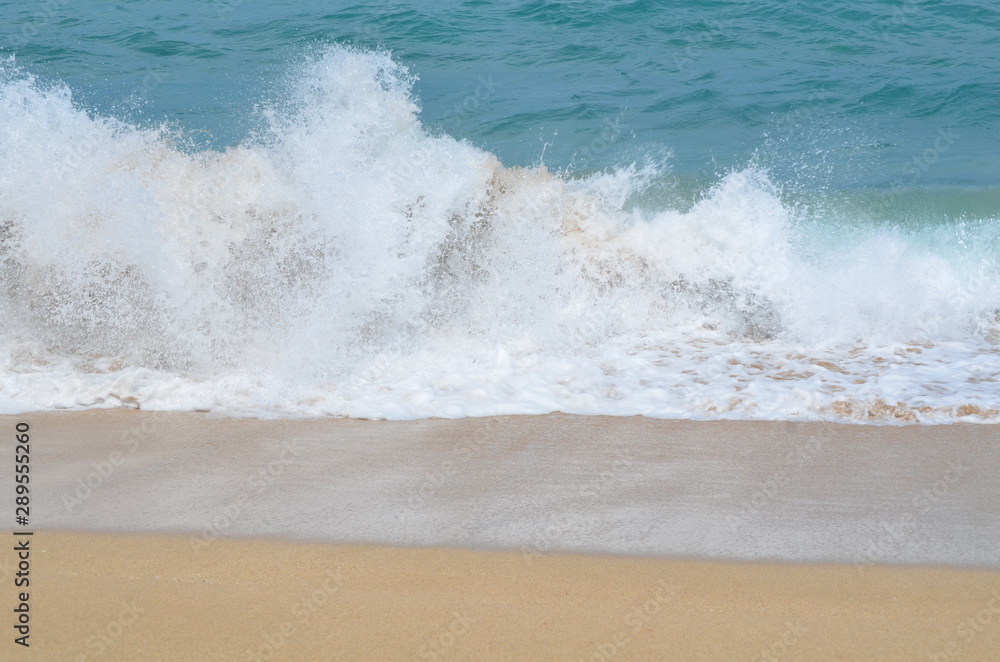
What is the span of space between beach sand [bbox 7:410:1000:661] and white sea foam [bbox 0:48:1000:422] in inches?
16.8

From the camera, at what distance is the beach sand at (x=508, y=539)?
7.64 feet

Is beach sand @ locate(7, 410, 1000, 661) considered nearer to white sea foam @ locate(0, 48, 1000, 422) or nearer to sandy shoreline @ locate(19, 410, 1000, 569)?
sandy shoreline @ locate(19, 410, 1000, 569)

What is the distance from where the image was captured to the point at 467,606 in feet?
8.10

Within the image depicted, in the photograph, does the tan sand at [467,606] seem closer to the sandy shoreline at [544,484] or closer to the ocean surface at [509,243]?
the sandy shoreline at [544,484]

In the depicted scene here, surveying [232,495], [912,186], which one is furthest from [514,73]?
[232,495]

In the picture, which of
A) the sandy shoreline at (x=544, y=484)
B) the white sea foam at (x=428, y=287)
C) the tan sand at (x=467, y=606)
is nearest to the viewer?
the tan sand at (x=467, y=606)

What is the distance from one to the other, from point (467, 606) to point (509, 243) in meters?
3.74

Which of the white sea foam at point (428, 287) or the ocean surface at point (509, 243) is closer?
the white sea foam at point (428, 287)

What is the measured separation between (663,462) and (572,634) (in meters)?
1.33

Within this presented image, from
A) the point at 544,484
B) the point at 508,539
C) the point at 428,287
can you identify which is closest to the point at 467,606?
the point at 508,539

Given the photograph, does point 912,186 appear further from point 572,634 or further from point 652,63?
point 572,634

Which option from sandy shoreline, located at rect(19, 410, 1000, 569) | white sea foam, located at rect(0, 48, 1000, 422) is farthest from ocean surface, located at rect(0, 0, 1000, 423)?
sandy shoreline, located at rect(19, 410, 1000, 569)

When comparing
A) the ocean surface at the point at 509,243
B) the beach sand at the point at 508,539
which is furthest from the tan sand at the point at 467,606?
the ocean surface at the point at 509,243

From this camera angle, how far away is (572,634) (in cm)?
234
